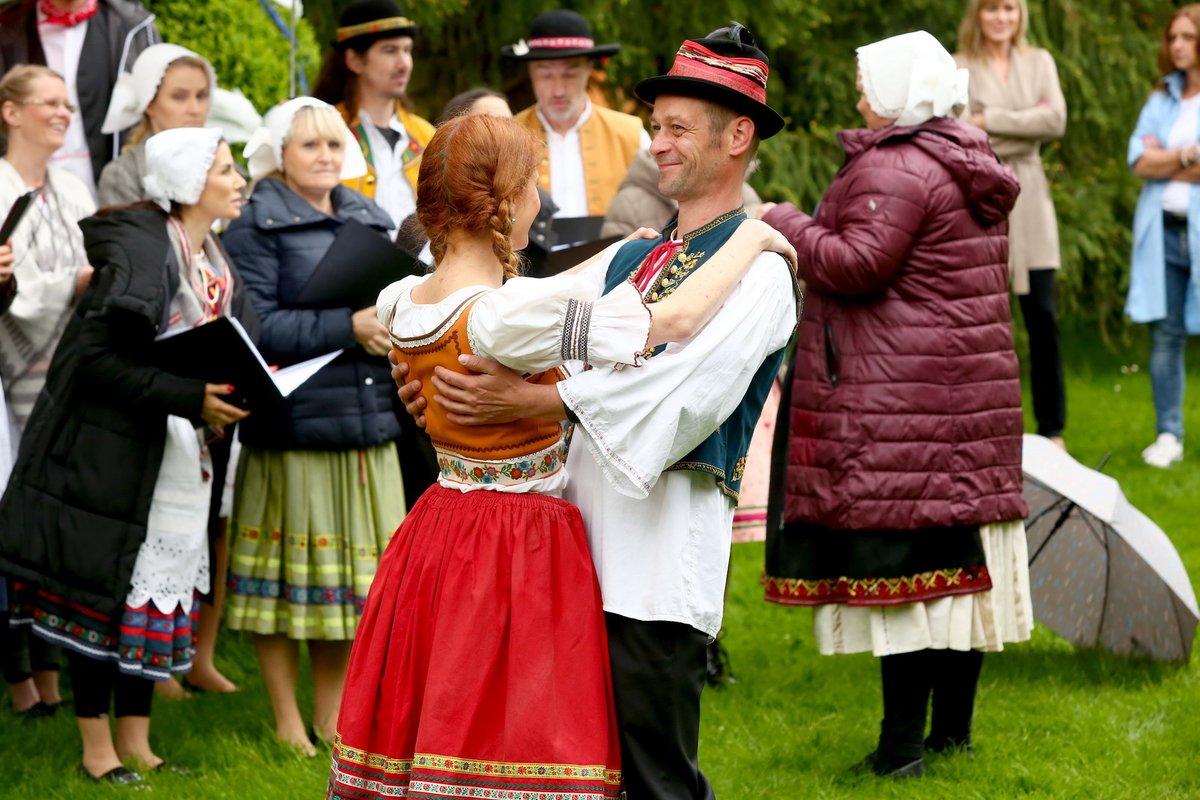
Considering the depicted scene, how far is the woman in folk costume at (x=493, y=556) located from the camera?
307cm

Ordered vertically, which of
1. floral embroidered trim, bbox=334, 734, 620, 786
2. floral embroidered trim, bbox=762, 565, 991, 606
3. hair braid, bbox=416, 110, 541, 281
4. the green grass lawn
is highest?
hair braid, bbox=416, 110, 541, 281

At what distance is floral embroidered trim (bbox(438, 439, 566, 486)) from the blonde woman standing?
5184 millimetres

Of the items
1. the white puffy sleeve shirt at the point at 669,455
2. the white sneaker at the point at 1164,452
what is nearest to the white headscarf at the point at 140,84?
the white puffy sleeve shirt at the point at 669,455

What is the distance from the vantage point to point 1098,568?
215 inches

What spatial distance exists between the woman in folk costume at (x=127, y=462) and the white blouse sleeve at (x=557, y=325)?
1.81 m

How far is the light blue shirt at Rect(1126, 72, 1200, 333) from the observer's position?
8.34 metres

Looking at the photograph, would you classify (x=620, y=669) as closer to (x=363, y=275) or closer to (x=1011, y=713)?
(x=363, y=275)

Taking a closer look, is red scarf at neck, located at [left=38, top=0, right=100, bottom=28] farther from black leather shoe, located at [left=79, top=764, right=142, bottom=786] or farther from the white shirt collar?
black leather shoe, located at [left=79, top=764, right=142, bottom=786]

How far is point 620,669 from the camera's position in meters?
3.18

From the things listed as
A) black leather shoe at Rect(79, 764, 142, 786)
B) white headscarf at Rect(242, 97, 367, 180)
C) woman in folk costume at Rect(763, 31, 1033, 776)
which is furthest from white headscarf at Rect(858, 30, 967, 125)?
black leather shoe at Rect(79, 764, 142, 786)

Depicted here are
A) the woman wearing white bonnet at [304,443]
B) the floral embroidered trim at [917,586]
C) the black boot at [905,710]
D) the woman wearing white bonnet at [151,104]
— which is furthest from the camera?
the woman wearing white bonnet at [151,104]

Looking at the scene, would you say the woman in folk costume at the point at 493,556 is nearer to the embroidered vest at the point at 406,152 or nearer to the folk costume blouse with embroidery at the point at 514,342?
the folk costume blouse with embroidery at the point at 514,342

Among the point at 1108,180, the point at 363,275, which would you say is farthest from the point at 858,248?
the point at 1108,180

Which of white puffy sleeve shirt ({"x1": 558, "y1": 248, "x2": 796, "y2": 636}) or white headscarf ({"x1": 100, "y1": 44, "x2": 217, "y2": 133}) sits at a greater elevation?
white headscarf ({"x1": 100, "y1": 44, "x2": 217, "y2": 133})
